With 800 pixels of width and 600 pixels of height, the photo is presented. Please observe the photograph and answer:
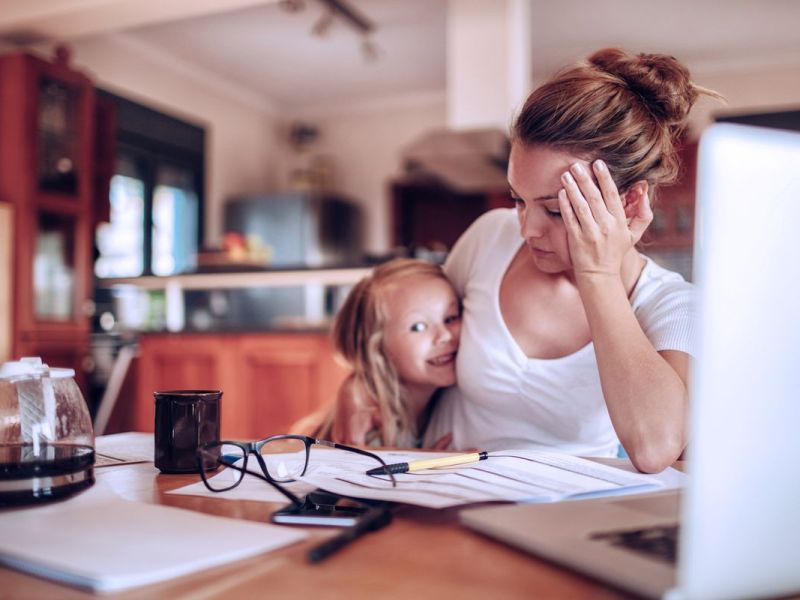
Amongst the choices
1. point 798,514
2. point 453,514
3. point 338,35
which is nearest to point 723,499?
point 798,514

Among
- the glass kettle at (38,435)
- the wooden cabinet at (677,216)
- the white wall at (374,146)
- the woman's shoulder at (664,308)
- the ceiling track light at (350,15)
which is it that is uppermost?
the ceiling track light at (350,15)

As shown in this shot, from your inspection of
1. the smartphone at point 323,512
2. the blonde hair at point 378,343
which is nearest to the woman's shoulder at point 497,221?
the blonde hair at point 378,343

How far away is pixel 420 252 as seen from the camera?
2.43m

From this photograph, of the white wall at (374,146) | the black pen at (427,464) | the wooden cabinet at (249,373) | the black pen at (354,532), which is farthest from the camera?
the white wall at (374,146)

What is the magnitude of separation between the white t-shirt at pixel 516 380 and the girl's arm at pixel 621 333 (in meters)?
0.14

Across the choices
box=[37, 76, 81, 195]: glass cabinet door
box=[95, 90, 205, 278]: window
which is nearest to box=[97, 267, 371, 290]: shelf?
box=[37, 76, 81, 195]: glass cabinet door

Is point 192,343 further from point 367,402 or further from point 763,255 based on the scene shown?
point 763,255

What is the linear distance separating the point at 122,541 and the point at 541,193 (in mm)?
789

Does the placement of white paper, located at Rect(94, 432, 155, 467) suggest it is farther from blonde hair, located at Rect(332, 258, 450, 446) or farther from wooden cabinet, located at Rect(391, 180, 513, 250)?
wooden cabinet, located at Rect(391, 180, 513, 250)

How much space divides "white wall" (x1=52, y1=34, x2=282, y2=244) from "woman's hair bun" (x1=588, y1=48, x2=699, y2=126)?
4.60 meters

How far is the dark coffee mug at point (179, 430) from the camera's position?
2.85ft

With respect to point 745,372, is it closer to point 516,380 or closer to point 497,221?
point 516,380

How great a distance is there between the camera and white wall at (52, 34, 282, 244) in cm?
524

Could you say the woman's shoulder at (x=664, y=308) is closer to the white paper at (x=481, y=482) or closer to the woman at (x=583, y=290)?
the woman at (x=583, y=290)
